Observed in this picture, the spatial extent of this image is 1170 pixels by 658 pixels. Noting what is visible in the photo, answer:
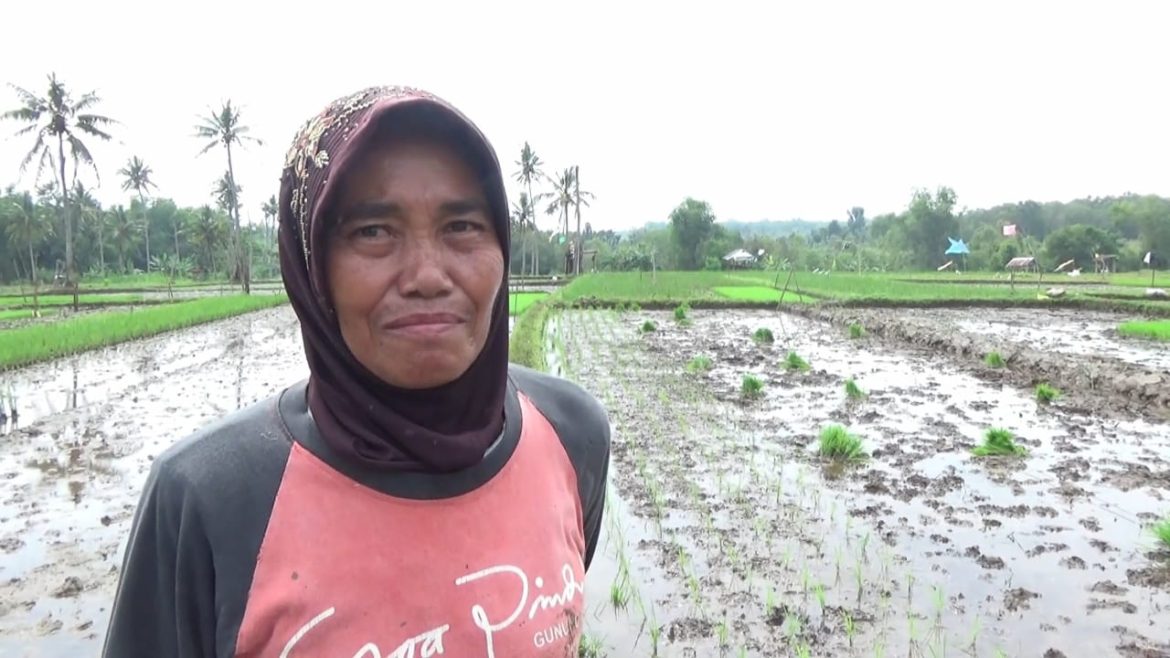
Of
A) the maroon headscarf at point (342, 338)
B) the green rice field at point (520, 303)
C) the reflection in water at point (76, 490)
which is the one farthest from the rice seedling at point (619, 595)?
the green rice field at point (520, 303)

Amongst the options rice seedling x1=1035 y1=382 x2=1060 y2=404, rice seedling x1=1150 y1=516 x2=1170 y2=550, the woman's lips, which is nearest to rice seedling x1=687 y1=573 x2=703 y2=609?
rice seedling x1=1150 y1=516 x2=1170 y2=550

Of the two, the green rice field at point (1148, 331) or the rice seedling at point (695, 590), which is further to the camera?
the green rice field at point (1148, 331)

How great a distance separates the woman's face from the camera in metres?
1.04

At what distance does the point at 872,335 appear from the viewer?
1469cm

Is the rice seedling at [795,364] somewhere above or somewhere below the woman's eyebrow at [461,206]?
below

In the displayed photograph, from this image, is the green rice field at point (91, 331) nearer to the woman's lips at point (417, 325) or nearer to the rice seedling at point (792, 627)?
the rice seedling at point (792, 627)

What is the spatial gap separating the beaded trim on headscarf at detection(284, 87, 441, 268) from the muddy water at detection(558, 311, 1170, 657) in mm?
2876

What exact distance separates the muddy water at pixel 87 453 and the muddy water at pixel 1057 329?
37.0 ft

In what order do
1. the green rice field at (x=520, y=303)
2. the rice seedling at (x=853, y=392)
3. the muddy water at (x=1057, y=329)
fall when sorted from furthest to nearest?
the green rice field at (x=520, y=303), the muddy water at (x=1057, y=329), the rice seedling at (x=853, y=392)

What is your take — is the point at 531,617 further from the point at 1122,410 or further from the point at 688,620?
the point at 1122,410

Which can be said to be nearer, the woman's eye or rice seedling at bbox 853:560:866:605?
the woman's eye

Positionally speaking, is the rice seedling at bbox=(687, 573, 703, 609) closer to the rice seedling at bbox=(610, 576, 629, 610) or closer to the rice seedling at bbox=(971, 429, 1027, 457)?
the rice seedling at bbox=(610, 576, 629, 610)

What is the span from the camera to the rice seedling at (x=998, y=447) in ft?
20.6

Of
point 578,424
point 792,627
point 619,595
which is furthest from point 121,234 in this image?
point 578,424
